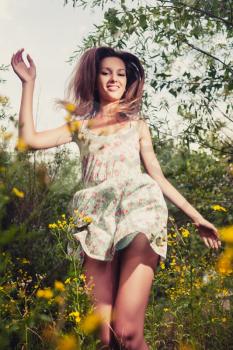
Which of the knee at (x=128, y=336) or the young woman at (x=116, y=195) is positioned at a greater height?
the young woman at (x=116, y=195)

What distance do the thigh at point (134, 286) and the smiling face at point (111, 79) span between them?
99cm

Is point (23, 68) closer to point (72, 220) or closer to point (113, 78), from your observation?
point (113, 78)

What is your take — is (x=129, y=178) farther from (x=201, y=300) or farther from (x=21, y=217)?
(x=21, y=217)

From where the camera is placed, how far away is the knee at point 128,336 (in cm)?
219

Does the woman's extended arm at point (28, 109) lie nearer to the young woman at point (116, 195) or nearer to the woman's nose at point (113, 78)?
the young woman at point (116, 195)

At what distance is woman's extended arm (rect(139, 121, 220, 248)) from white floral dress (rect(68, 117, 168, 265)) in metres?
0.05

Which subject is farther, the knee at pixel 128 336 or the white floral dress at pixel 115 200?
the white floral dress at pixel 115 200

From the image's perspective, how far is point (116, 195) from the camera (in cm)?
252

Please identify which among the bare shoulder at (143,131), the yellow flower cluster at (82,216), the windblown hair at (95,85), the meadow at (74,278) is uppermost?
the windblown hair at (95,85)

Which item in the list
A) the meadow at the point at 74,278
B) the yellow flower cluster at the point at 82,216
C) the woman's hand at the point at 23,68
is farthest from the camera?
the woman's hand at the point at 23,68

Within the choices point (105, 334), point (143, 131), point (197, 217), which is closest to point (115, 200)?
point (197, 217)

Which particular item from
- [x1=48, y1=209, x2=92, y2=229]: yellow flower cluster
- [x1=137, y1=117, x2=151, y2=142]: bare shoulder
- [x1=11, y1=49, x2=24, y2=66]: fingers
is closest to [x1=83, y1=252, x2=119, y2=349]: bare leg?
[x1=48, y1=209, x2=92, y2=229]: yellow flower cluster

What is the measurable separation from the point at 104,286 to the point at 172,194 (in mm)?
612

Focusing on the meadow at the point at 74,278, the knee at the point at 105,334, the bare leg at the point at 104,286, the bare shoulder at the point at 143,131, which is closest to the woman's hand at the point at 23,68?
the meadow at the point at 74,278
